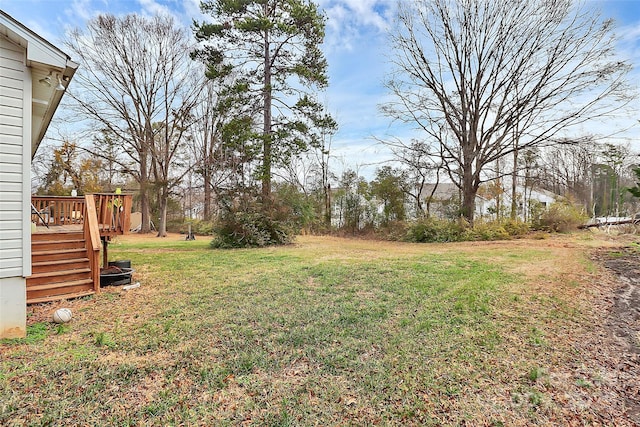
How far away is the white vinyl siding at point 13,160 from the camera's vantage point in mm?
3396

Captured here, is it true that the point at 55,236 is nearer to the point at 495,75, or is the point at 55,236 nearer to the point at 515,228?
the point at 515,228

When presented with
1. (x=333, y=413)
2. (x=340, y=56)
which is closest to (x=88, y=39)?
(x=340, y=56)

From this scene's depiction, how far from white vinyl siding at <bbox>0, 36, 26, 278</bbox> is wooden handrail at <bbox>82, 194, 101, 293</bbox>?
56.4 inches

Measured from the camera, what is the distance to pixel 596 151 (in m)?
12.7

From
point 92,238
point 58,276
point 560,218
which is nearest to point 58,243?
point 58,276

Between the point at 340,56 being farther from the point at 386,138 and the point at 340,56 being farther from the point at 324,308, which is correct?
the point at 324,308

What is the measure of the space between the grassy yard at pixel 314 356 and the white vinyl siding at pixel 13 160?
91cm

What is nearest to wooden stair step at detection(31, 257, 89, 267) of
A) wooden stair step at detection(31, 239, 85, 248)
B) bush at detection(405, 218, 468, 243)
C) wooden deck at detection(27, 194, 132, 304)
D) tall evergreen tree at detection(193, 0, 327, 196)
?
wooden deck at detection(27, 194, 132, 304)

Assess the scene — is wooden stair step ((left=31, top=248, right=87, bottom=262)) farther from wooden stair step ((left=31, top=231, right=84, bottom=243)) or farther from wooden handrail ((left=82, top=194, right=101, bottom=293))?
wooden stair step ((left=31, top=231, right=84, bottom=243))

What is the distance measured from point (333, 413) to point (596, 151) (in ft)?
51.5

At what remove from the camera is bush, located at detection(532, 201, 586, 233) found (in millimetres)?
13016

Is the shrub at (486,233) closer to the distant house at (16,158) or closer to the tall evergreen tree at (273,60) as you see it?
the tall evergreen tree at (273,60)

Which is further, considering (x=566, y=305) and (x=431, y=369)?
(x=566, y=305)

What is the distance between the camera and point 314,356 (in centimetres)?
295
